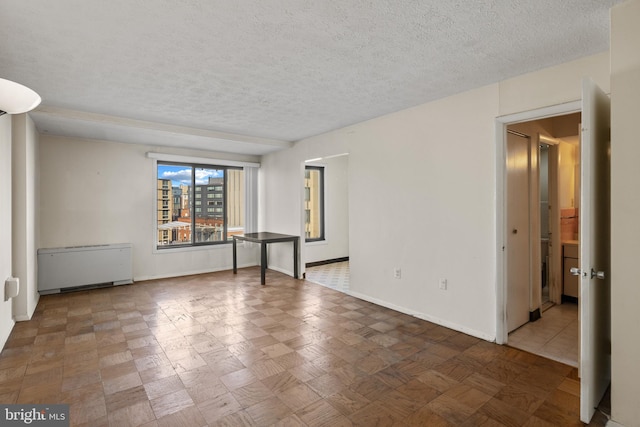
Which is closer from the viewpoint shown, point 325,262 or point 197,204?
point 197,204

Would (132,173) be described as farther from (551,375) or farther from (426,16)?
(551,375)

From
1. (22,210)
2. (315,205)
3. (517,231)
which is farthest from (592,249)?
(315,205)

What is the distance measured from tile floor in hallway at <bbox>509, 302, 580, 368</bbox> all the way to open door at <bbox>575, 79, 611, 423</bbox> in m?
0.69

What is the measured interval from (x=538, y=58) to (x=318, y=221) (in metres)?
5.27

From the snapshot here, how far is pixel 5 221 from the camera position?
3.14 meters

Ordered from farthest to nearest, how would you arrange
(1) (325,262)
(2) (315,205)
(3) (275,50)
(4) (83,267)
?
(2) (315,205) → (1) (325,262) → (4) (83,267) → (3) (275,50)

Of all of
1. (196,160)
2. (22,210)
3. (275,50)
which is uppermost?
(275,50)

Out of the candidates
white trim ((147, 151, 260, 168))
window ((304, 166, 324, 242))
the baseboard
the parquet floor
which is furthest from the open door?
white trim ((147, 151, 260, 168))

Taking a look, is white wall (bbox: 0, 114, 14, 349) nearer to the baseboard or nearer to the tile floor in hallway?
the baseboard

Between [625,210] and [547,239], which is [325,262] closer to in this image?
[547,239]

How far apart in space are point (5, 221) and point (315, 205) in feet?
16.7

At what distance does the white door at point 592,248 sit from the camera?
1.86 meters

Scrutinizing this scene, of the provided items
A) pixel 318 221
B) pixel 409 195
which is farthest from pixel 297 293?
pixel 318 221

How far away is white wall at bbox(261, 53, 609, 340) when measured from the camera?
2.99 metres
